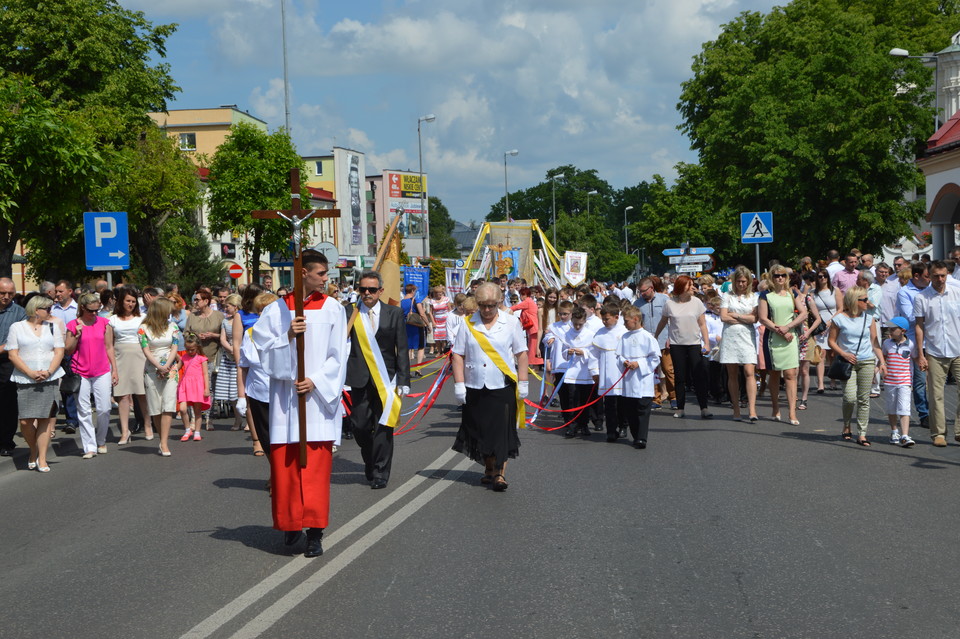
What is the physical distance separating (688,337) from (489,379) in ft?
17.5

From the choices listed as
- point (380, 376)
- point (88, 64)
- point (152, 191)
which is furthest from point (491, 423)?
point (88, 64)

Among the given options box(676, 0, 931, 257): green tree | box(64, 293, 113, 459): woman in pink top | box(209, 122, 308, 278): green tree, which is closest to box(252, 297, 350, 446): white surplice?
box(64, 293, 113, 459): woman in pink top

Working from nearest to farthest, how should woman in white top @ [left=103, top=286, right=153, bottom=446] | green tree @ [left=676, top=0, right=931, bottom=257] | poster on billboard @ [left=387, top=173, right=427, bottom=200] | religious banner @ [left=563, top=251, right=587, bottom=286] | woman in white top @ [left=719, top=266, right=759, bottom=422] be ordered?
woman in white top @ [left=103, top=286, right=153, bottom=446] < woman in white top @ [left=719, top=266, right=759, bottom=422] < green tree @ [left=676, top=0, right=931, bottom=257] < religious banner @ [left=563, top=251, right=587, bottom=286] < poster on billboard @ [left=387, top=173, right=427, bottom=200]

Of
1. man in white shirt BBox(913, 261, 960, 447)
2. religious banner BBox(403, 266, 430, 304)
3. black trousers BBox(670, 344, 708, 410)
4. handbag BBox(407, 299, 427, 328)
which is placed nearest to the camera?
man in white shirt BBox(913, 261, 960, 447)

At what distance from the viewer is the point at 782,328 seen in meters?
13.5

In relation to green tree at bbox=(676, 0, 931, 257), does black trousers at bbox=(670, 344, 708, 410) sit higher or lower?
lower

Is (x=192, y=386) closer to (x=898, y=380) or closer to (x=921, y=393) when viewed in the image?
(x=898, y=380)

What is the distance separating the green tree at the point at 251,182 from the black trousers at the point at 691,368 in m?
34.4

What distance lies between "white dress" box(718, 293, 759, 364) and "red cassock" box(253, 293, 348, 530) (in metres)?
7.66

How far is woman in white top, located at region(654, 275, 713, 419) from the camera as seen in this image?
14.2m

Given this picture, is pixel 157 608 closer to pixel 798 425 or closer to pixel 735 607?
pixel 735 607

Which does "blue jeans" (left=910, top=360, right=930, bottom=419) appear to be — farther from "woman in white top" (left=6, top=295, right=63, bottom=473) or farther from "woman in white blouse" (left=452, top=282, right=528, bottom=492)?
"woman in white top" (left=6, top=295, right=63, bottom=473)

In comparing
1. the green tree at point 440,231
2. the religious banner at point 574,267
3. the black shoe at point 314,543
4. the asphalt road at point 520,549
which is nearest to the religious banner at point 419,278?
the religious banner at point 574,267

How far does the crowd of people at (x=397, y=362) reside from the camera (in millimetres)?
7137
